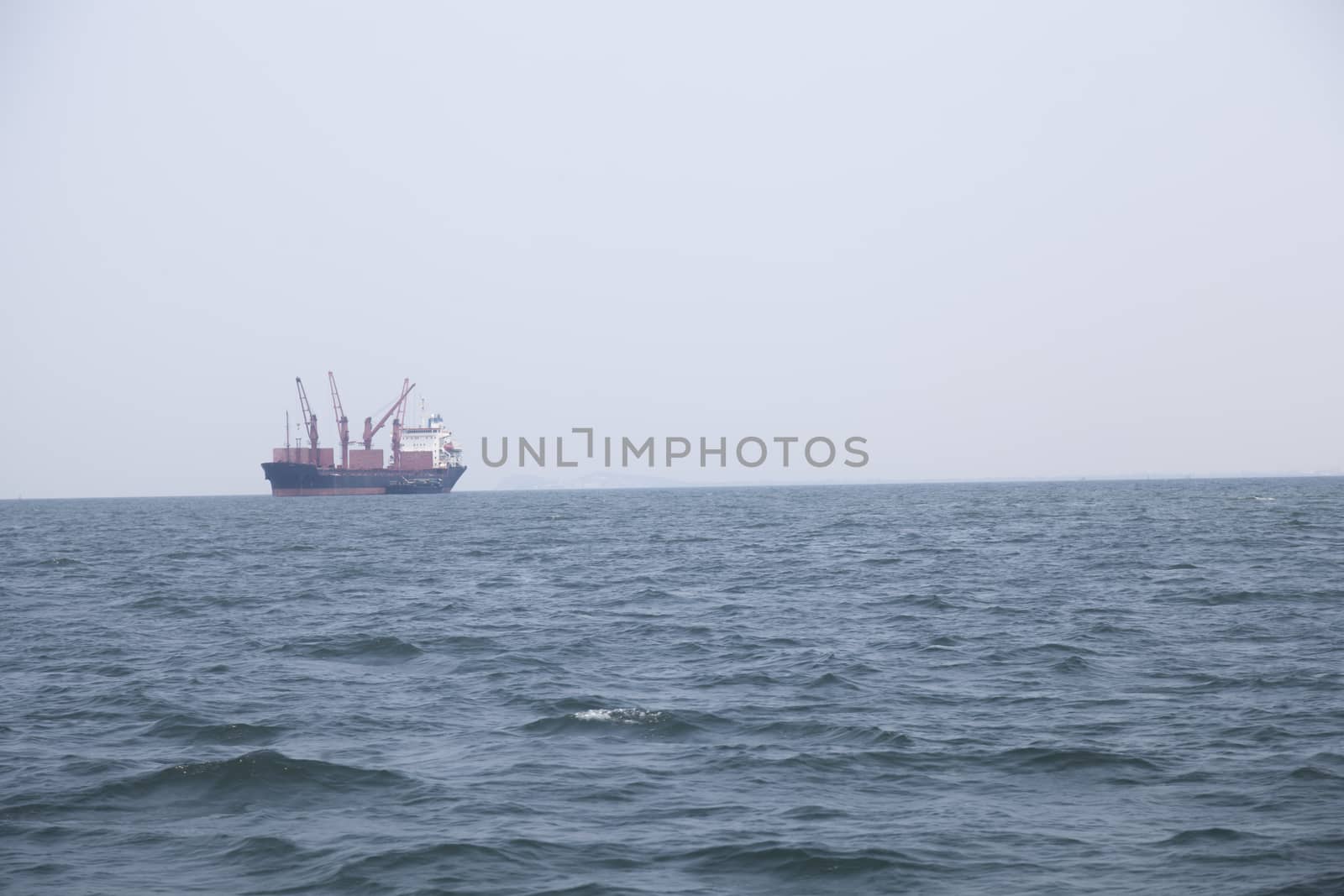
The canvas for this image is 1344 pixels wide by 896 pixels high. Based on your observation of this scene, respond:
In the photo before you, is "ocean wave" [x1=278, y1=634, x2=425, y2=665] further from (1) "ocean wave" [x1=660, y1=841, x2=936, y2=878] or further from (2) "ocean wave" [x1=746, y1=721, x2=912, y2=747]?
(1) "ocean wave" [x1=660, y1=841, x2=936, y2=878]

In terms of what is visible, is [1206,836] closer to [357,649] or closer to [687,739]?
[687,739]

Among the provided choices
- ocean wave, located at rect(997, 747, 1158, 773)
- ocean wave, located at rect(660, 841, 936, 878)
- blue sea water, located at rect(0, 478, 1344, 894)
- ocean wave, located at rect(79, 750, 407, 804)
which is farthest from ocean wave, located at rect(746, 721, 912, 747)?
ocean wave, located at rect(79, 750, 407, 804)

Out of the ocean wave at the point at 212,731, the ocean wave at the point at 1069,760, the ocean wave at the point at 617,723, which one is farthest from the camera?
the ocean wave at the point at 617,723

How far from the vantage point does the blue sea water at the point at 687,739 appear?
10.4 m

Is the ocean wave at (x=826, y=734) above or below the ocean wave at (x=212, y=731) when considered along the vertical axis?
above

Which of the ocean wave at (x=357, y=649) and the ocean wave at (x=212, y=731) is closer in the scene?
the ocean wave at (x=212, y=731)

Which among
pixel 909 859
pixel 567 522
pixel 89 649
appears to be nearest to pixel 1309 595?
pixel 909 859

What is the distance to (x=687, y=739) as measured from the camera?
15312 millimetres

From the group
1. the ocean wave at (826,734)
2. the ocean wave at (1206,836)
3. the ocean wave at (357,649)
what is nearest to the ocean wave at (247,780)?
the ocean wave at (826,734)

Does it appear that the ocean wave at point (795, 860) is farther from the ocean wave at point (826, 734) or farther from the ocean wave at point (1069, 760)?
the ocean wave at point (826, 734)

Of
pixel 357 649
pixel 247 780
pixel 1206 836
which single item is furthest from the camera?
pixel 357 649

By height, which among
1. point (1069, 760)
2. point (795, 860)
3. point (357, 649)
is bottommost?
point (357, 649)

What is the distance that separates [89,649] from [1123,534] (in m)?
51.1

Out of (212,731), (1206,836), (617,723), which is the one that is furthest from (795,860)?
(212,731)
